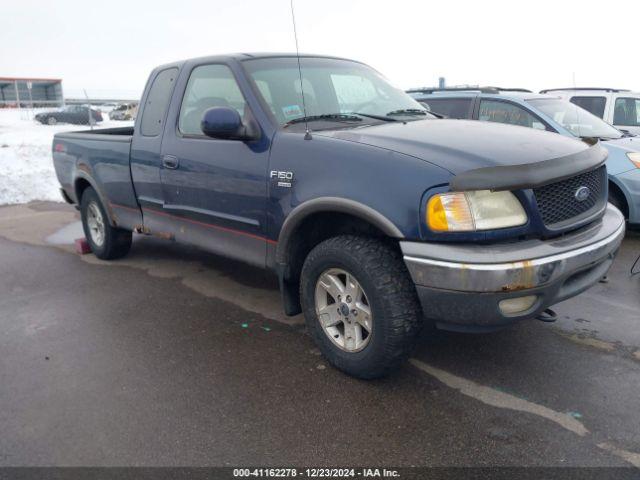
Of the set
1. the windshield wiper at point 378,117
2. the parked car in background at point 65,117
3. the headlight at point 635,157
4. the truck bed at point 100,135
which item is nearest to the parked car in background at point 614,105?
the headlight at point 635,157

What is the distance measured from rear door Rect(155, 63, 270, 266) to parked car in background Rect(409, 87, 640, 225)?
8.76 feet

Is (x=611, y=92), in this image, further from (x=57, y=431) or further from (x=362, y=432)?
(x=57, y=431)

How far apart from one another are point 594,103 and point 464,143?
654 centimetres

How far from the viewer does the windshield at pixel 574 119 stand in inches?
247

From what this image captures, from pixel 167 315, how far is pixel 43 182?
794 centimetres

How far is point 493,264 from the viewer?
8.38ft

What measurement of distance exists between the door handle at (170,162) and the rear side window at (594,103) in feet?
21.9

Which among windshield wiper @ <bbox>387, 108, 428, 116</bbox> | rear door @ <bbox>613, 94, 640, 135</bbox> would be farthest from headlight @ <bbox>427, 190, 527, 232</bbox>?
rear door @ <bbox>613, 94, 640, 135</bbox>

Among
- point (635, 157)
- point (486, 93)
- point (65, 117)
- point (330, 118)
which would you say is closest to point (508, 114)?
point (486, 93)

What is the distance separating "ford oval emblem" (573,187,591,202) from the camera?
2.98 m

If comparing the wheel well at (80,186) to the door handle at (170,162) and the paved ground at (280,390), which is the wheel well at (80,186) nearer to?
the paved ground at (280,390)

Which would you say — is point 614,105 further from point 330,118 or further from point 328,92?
point 330,118

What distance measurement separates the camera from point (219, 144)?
3.84 metres

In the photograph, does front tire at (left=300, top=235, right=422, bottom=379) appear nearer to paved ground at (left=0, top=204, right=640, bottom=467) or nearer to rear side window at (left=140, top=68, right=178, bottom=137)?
paved ground at (left=0, top=204, right=640, bottom=467)
